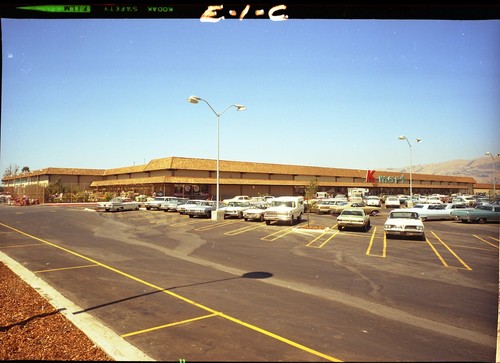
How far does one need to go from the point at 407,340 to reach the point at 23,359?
548 cm

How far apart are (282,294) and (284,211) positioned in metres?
13.6

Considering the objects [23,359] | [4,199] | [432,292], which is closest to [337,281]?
[432,292]

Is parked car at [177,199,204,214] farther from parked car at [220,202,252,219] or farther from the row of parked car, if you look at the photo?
parked car at [220,202,252,219]

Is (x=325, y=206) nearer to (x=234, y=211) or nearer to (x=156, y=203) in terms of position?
(x=234, y=211)

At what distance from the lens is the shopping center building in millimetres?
46500

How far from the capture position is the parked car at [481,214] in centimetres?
2228

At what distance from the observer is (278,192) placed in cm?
5597

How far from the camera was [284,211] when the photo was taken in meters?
20.4

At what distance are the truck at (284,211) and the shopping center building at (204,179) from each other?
24.8 meters

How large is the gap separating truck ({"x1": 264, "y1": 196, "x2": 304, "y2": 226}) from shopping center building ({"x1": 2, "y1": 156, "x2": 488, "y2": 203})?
24.8m

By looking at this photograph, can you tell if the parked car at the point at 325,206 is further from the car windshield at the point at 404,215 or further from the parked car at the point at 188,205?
the car windshield at the point at 404,215

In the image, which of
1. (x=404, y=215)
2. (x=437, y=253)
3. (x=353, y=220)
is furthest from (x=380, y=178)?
(x=437, y=253)

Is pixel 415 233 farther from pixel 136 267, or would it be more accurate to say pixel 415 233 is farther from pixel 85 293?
pixel 85 293
